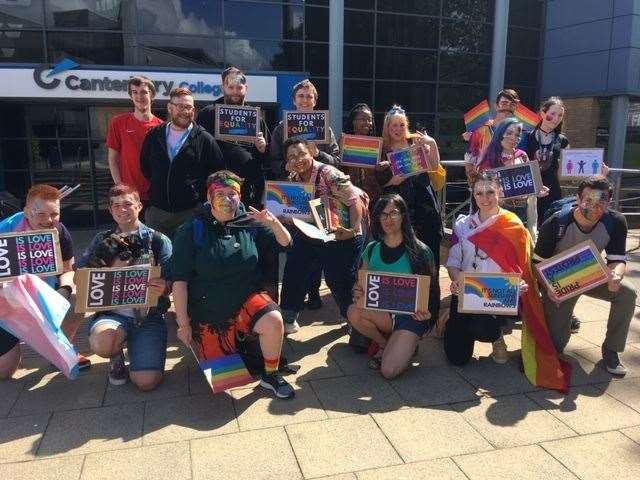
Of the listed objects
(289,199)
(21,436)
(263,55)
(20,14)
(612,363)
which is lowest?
(21,436)

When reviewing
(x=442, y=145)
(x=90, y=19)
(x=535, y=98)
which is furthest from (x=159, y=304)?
(x=535, y=98)

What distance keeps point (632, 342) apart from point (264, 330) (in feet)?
10.4

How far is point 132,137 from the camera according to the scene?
4.62 m

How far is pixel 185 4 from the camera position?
39.6ft

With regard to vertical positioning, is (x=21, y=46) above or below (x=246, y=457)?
above

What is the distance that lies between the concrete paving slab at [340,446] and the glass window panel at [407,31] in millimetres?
12838

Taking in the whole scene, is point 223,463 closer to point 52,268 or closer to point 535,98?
point 52,268

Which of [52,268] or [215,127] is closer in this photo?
[52,268]

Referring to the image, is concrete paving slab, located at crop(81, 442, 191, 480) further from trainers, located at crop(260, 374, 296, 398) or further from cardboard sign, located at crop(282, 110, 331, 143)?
cardboard sign, located at crop(282, 110, 331, 143)

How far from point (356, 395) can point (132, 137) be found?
2.94 m

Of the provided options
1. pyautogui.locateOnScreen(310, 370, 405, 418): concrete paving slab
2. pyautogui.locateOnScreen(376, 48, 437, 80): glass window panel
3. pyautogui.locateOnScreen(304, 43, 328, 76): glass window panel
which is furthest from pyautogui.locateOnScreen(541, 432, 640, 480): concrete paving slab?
pyautogui.locateOnScreen(376, 48, 437, 80): glass window panel

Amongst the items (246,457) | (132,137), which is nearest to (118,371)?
(246,457)

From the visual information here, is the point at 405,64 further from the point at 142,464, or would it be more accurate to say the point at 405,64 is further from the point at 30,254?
the point at 142,464

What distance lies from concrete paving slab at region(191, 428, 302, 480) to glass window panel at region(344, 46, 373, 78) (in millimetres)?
12332
